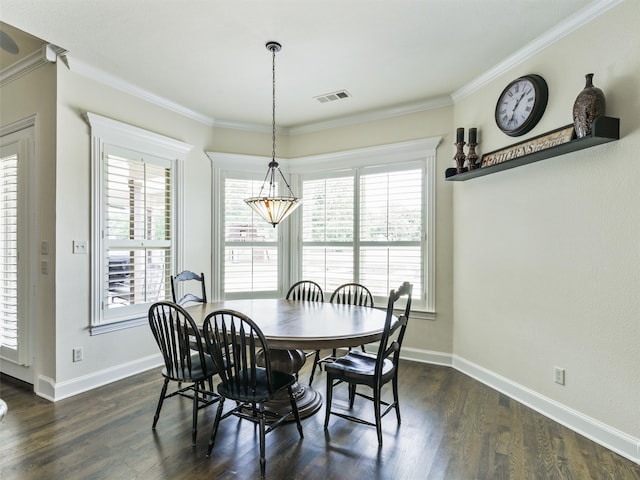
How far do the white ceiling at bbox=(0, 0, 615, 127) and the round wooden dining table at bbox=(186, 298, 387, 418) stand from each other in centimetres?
215

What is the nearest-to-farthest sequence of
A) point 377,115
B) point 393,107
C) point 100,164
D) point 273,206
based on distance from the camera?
1. point 273,206
2. point 100,164
3. point 393,107
4. point 377,115

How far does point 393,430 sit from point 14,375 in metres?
Result: 3.53

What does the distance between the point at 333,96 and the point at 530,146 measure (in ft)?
6.62

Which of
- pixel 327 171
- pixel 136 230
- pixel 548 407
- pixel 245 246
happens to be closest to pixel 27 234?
pixel 136 230

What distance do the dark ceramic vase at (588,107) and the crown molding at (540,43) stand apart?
455mm

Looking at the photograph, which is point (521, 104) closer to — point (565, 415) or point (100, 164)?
point (565, 415)

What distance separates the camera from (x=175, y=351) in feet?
7.94

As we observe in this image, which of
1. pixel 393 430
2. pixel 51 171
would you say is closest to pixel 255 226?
pixel 51 171

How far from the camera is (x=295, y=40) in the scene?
110 inches

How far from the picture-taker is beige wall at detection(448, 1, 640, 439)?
228 cm

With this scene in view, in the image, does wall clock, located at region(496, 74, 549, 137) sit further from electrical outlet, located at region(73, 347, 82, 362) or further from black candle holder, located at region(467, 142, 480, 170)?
electrical outlet, located at region(73, 347, 82, 362)

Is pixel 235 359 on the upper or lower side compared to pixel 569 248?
lower

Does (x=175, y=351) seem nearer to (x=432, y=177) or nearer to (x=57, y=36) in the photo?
(x=57, y=36)

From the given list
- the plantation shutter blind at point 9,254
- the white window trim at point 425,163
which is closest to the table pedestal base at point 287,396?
the white window trim at point 425,163
